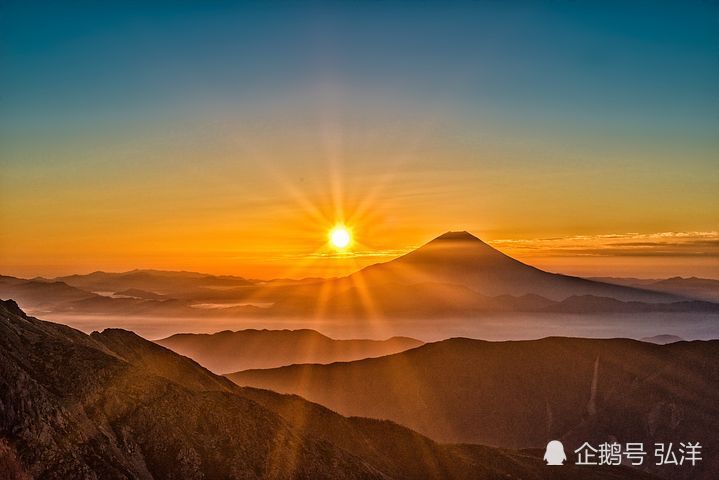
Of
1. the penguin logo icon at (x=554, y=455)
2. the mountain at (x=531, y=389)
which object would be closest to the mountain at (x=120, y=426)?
the penguin logo icon at (x=554, y=455)

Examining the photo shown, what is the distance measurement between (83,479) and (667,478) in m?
87.4

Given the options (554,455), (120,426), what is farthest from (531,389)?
(120,426)

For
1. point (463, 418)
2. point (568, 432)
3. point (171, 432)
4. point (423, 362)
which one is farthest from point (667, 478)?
point (171, 432)

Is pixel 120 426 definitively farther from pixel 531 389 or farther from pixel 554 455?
pixel 531 389

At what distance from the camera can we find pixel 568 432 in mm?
112438

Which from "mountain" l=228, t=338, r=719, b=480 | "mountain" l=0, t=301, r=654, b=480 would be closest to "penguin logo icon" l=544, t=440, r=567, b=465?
"mountain" l=228, t=338, r=719, b=480

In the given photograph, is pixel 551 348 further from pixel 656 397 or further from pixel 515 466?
pixel 515 466

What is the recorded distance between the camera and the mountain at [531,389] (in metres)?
110

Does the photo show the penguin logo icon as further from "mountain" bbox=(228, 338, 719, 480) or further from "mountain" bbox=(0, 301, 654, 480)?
"mountain" bbox=(0, 301, 654, 480)


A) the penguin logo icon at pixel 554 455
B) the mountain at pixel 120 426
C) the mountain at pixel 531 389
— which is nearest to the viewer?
the mountain at pixel 120 426

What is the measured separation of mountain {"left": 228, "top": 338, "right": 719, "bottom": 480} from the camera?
360 feet

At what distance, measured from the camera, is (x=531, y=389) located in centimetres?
12569

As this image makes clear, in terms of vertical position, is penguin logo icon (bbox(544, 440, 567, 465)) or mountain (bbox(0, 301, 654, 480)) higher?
mountain (bbox(0, 301, 654, 480))

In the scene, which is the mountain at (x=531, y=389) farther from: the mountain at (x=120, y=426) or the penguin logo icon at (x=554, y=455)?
the mountain at (x=120, y=426)
